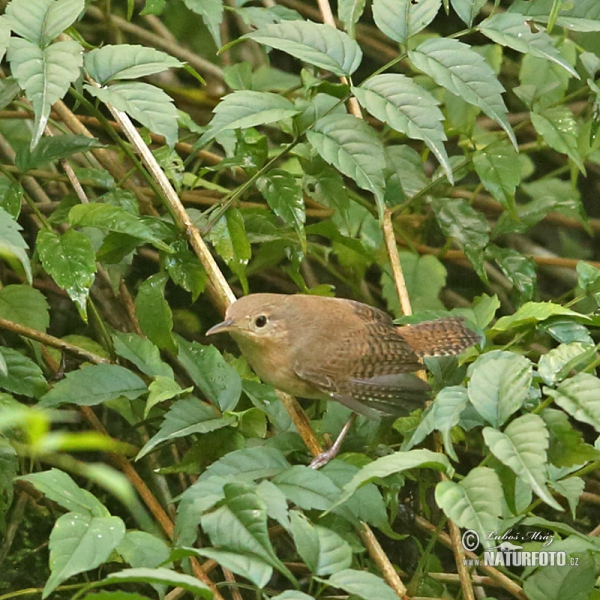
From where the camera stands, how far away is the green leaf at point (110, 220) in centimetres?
231

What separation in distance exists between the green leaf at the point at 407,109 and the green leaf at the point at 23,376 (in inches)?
45.7

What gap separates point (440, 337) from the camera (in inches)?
116

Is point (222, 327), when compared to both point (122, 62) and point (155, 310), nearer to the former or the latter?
point (155, 310)

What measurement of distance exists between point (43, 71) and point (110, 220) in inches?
19.6

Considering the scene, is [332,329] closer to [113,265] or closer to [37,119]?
[113,265]

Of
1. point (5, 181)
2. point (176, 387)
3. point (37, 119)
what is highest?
point (37, 119)

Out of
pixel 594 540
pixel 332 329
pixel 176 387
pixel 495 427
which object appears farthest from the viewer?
pixel 332 329

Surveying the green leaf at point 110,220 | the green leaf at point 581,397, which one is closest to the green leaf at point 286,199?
the green leaf at point 110,220

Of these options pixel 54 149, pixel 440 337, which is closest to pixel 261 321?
pixel 440 337

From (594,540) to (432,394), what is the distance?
69 cm

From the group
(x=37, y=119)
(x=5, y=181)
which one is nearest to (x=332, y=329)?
(x=5, y=181)

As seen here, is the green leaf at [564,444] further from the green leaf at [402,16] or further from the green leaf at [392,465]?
the green leaf at [402,16]

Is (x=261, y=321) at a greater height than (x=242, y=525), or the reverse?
(x=242, y=525)

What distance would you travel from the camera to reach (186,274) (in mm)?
2561
